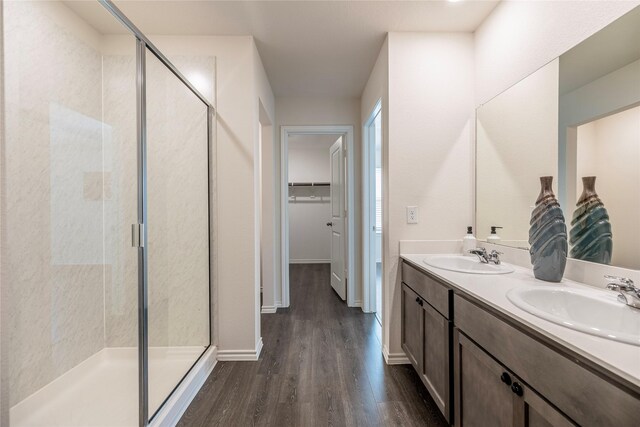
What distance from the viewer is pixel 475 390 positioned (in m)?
1.13

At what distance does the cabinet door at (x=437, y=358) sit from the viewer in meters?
1.36

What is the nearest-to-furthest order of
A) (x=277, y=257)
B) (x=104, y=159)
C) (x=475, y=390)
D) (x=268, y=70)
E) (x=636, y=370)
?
(x=636, y=370), (x=475, y=390), (x=104, y=159), (x=268, y=70), (x=277, y=257)

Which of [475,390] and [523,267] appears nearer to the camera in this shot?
[475,390]

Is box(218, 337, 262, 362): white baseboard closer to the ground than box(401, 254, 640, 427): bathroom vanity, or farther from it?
closer to the ground

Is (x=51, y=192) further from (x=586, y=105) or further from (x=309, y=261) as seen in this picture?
(x=309, y=261)

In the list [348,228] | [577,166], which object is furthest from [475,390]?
[348,228]

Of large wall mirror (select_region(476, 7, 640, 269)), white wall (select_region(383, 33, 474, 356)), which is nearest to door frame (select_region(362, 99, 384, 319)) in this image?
white wall (select_region(383, 33, 474, 356))

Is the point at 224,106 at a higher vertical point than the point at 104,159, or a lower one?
higher

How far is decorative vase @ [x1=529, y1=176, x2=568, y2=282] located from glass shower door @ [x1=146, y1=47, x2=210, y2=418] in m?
2.00

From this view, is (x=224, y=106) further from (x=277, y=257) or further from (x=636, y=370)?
(x=636, y=370)

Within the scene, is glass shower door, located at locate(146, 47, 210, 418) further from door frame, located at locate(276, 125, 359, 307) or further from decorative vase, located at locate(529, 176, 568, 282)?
decorative vase, located at locate(529, 176, 568, 282)

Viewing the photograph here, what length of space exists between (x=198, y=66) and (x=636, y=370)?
2.65 m

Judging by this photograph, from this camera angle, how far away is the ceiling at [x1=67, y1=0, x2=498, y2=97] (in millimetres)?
1819

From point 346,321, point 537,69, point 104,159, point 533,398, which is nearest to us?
point 533,398
